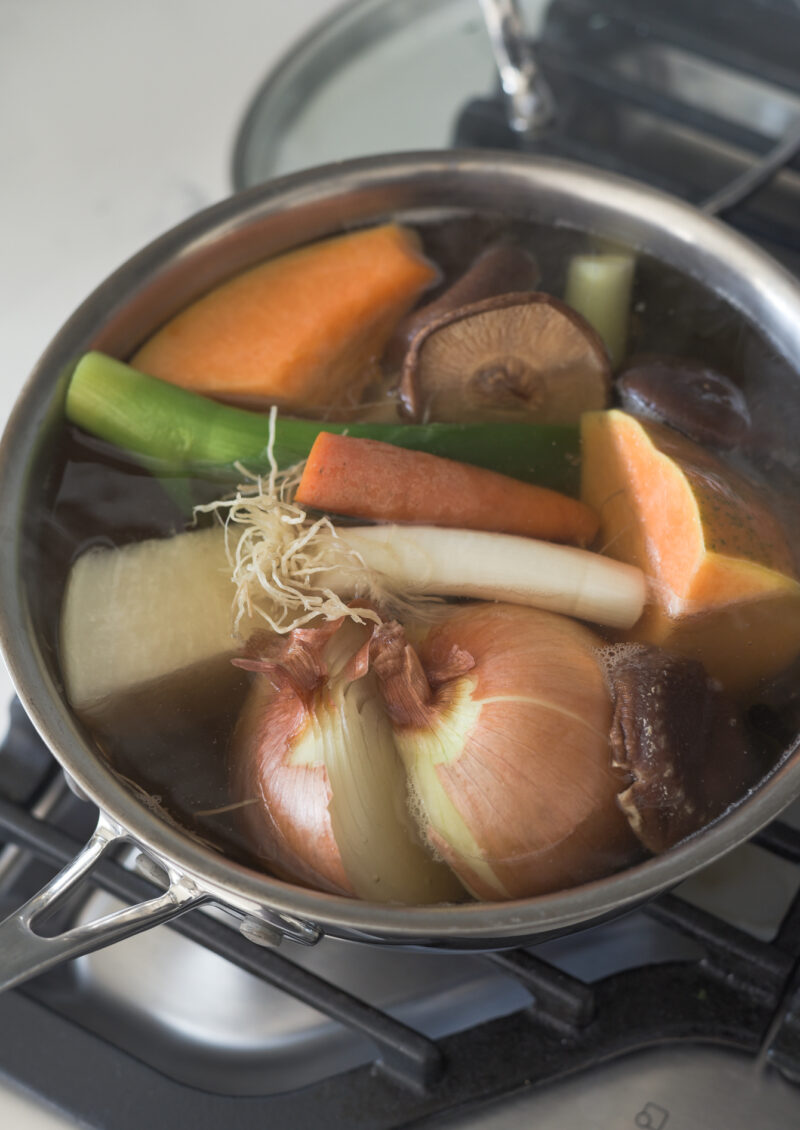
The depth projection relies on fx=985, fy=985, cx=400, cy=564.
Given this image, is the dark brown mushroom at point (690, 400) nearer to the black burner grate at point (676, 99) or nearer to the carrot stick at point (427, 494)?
the carrot stick at point (427, 494)

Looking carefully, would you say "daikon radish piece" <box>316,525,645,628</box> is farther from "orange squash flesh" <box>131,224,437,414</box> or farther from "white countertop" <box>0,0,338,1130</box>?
"white countertop" <box>0,0,338,1130</box>

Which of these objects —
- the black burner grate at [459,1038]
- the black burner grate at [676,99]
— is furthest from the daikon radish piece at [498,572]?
the black burner grate at [676,99]

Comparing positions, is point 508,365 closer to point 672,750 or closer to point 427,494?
point 427,494

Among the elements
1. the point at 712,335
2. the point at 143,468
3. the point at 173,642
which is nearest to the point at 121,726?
the point at 173,642

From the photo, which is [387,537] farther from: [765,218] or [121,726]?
[765,218]

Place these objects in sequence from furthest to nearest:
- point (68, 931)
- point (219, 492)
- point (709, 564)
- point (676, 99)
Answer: point (676, 99) < point (219, 492) < point (709, 564) < point (68, 931)

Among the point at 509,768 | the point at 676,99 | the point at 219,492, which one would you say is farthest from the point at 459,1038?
Answer: the point at 676,99
